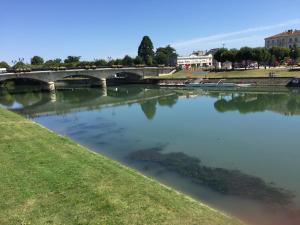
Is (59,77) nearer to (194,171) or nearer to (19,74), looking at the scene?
(19,74)

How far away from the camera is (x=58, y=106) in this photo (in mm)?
50406

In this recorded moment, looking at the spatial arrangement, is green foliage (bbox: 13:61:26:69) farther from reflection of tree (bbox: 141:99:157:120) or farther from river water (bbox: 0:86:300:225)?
reflection of tree (bbox: 141:99:157:120)

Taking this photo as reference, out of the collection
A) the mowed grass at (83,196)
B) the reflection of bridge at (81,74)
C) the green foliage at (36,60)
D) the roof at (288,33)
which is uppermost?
the roof at (288,33)

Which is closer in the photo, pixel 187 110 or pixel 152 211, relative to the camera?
pixel 152 211

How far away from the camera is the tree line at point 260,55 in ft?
277

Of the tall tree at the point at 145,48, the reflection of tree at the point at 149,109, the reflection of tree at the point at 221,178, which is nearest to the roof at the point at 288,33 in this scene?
the tall tree at the point at 145,48

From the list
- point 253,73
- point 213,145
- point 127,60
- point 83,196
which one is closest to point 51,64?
point 127,60

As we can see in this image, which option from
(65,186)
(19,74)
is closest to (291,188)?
(65,186)

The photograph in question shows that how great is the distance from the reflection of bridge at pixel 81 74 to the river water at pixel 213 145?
27209 mm

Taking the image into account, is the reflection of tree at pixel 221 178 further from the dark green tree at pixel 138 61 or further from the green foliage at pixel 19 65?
the dark green tree at pixel 138 61

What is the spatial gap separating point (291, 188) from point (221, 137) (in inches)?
428

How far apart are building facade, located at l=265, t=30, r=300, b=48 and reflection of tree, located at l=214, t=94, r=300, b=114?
8336 cm

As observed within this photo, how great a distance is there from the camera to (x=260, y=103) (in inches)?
1848

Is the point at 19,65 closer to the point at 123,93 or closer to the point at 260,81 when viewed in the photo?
the point at 123,93
